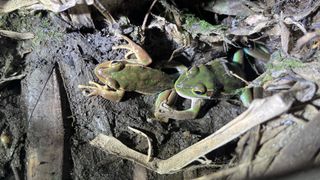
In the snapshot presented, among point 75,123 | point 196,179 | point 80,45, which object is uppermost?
point 80,45

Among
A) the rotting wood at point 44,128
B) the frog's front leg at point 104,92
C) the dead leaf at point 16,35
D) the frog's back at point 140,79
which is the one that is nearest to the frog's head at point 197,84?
the frog's back at point 140,79

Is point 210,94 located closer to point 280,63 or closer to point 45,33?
point 280,63

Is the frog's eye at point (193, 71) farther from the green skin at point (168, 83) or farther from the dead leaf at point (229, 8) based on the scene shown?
the dead leaf at point (229, 8)

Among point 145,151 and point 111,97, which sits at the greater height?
point 111,97

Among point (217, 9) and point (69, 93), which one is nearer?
point (69, 93)

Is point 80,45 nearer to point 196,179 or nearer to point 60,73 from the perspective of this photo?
point 60,73

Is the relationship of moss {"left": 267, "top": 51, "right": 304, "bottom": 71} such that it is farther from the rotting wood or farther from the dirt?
the rotting wood

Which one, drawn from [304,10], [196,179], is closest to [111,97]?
[196,179]
